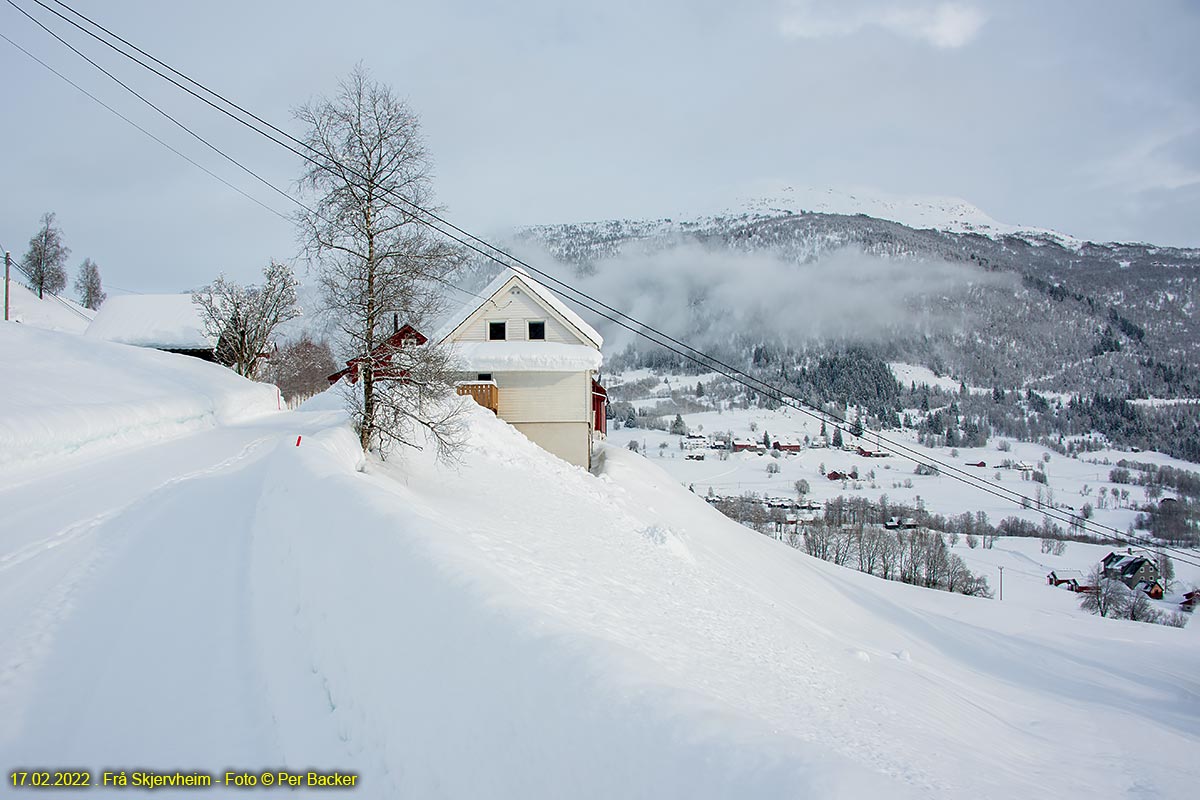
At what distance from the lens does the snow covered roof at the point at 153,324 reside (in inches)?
1976

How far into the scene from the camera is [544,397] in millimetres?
30141

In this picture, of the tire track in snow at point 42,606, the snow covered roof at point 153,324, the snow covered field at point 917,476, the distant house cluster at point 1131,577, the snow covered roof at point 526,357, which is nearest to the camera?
the tire track in snow at point 42,606

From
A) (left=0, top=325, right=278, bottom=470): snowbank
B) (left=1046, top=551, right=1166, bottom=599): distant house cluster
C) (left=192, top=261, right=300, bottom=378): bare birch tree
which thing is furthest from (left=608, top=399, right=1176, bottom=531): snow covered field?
(left=0, top=325, right=278, bottom=470): snowbank

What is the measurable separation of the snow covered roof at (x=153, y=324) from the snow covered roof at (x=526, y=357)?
31559 mm

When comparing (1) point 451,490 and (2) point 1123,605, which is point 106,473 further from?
(2) point 1123,605

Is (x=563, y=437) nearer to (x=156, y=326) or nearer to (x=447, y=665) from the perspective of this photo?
(x=447, y=665)

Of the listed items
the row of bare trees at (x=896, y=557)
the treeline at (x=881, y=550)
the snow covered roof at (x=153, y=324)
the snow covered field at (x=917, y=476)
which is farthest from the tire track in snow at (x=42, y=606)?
the snow covered field at (x=917, y=476)

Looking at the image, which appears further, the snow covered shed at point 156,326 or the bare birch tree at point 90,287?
the bare birch tree at point 90,287

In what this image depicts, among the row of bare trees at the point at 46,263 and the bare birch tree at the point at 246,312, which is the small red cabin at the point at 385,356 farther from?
the row of bare trees at the point at 46,263

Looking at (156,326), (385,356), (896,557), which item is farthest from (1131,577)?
(156,326)

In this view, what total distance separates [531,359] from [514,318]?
2.88 metres

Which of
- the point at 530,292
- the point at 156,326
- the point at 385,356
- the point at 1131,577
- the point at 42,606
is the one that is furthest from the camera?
the point at 1131,577

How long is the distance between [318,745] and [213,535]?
580 centimetres

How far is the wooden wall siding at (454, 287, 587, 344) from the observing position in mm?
30750
